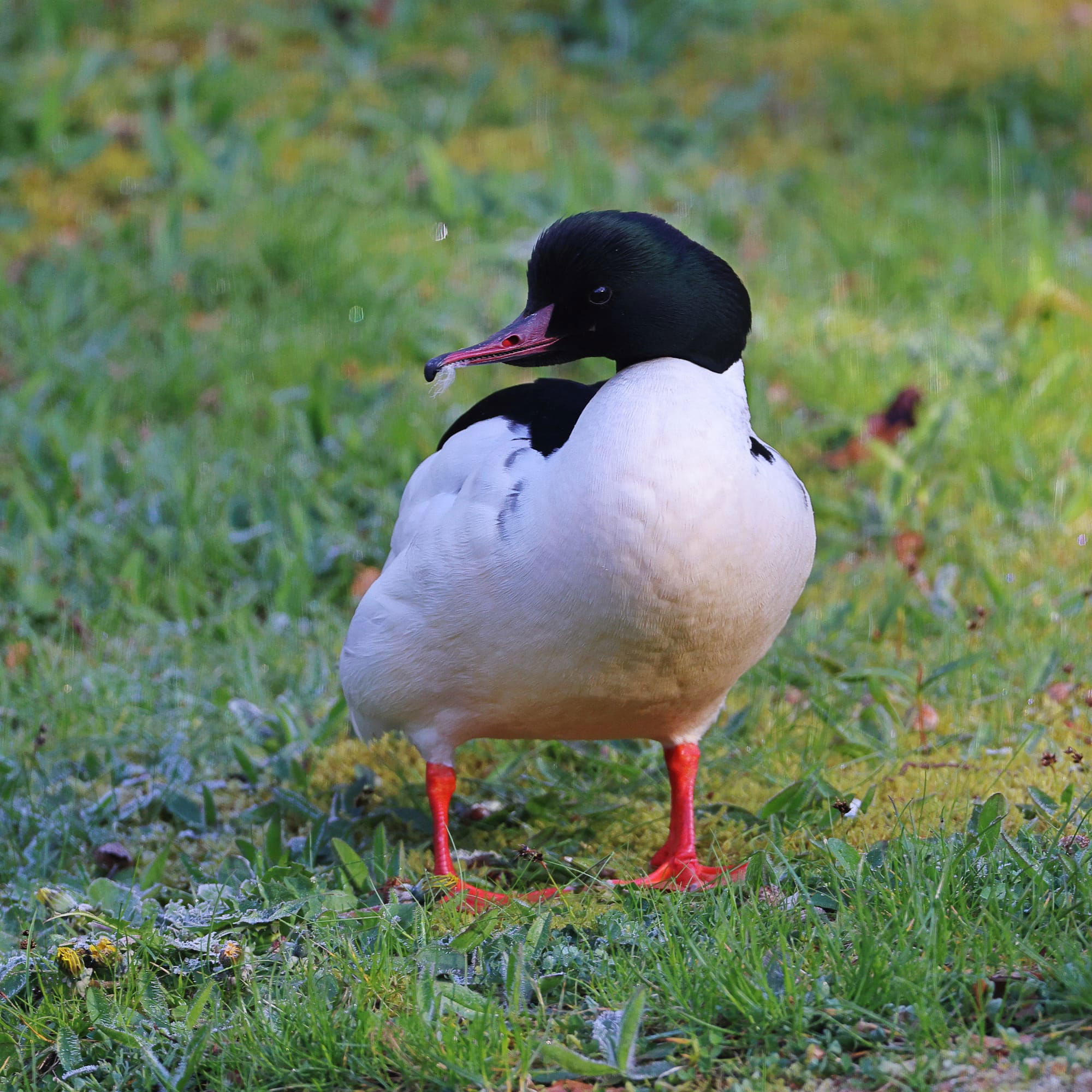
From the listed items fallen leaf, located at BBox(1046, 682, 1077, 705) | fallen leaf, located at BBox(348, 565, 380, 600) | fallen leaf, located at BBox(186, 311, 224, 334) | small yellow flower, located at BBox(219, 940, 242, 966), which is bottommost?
fallen leaf, located at BBox(348, 565, 380, 600)

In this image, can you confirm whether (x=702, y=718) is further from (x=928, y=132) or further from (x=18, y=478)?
(x=928, y=132)

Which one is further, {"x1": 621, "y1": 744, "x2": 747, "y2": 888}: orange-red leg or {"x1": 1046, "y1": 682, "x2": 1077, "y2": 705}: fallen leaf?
{"x1": 1046, "y1": 682, "x2": 1077, "y2": 705}: fallen leaf

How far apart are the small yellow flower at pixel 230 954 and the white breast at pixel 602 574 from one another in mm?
769

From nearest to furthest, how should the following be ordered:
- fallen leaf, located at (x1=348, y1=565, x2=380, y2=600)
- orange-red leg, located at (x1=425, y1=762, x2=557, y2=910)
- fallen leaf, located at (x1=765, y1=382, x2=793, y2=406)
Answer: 1. orange-red leg, located at (x1=425, y1=762, x2=557, y2=910)
2. fallen leaf, located at (x1=348, y1=565, x2=380, y2=600)
3. fallen leaf, located at (x1=765, y1=382, x2=793, y2=406)

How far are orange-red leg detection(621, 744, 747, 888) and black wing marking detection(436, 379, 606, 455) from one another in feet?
2.92

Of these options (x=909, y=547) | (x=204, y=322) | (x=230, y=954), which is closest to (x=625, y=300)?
(x=230, y=954)

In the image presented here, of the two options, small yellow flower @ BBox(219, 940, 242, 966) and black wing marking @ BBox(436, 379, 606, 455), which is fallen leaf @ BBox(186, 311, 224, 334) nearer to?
black wing marking @ BBox(436, 379, 606, 455)

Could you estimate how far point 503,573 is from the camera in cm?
313

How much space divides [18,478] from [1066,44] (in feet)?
22.0

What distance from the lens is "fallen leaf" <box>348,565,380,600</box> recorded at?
5121mm

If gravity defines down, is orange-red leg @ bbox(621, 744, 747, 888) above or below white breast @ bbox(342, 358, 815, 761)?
below

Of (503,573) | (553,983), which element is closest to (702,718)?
(503,573)

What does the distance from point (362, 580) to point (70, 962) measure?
2327 mm

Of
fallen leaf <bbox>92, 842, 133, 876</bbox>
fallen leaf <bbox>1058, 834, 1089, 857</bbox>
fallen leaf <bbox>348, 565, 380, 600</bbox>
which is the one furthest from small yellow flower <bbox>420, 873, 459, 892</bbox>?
fallen leaf <bbox>348, 565, 380, 600</bbox>
